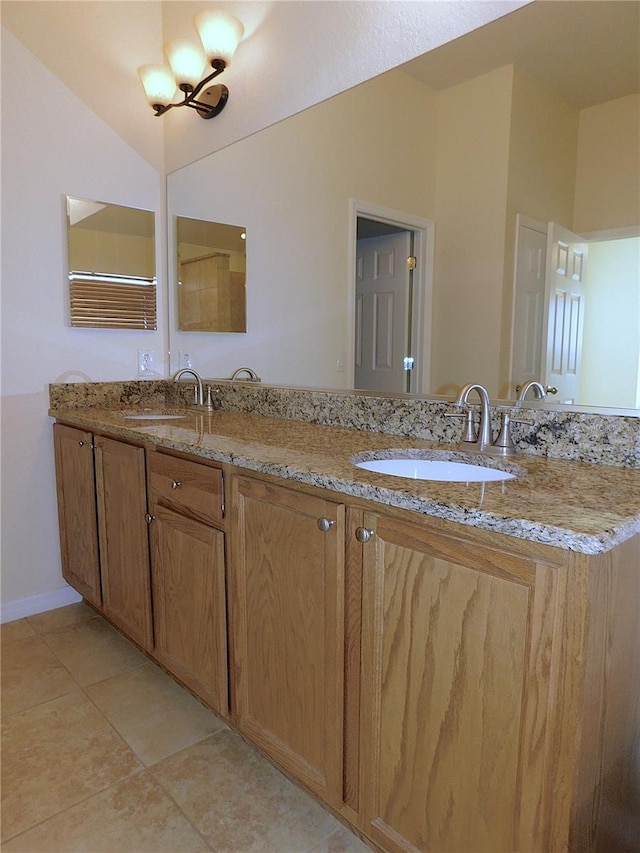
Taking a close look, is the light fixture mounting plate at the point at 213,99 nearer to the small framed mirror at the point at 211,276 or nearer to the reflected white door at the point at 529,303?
the small framed mirror at the point at 211,276

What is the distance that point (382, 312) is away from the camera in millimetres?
1766

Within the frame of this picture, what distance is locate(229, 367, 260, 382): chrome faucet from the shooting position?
230 cm

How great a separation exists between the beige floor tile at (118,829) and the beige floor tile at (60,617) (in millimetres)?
1018

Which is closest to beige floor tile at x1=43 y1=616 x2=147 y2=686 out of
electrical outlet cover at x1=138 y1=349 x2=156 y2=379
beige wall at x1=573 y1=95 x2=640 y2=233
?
electrical outlet cover at x1=138 y1=349 x2=156 y2=379

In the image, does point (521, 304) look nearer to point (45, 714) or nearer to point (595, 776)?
point (595, 776)

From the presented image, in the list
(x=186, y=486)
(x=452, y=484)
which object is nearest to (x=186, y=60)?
(x=186, y=486)

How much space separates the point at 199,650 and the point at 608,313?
134cm

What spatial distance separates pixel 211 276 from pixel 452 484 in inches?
69.4

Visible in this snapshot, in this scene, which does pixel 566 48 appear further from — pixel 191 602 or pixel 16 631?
pixel 16 631

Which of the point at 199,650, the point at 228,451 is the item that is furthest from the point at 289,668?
the point at 228,451

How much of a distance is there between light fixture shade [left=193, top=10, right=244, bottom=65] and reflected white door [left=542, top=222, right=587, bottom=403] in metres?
1.48

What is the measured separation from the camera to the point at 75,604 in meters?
2.45

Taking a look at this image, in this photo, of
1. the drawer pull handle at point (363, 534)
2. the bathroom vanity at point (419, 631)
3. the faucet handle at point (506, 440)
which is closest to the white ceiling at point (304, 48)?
the faucet handle at point (506, 440)

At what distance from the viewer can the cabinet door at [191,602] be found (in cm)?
145
